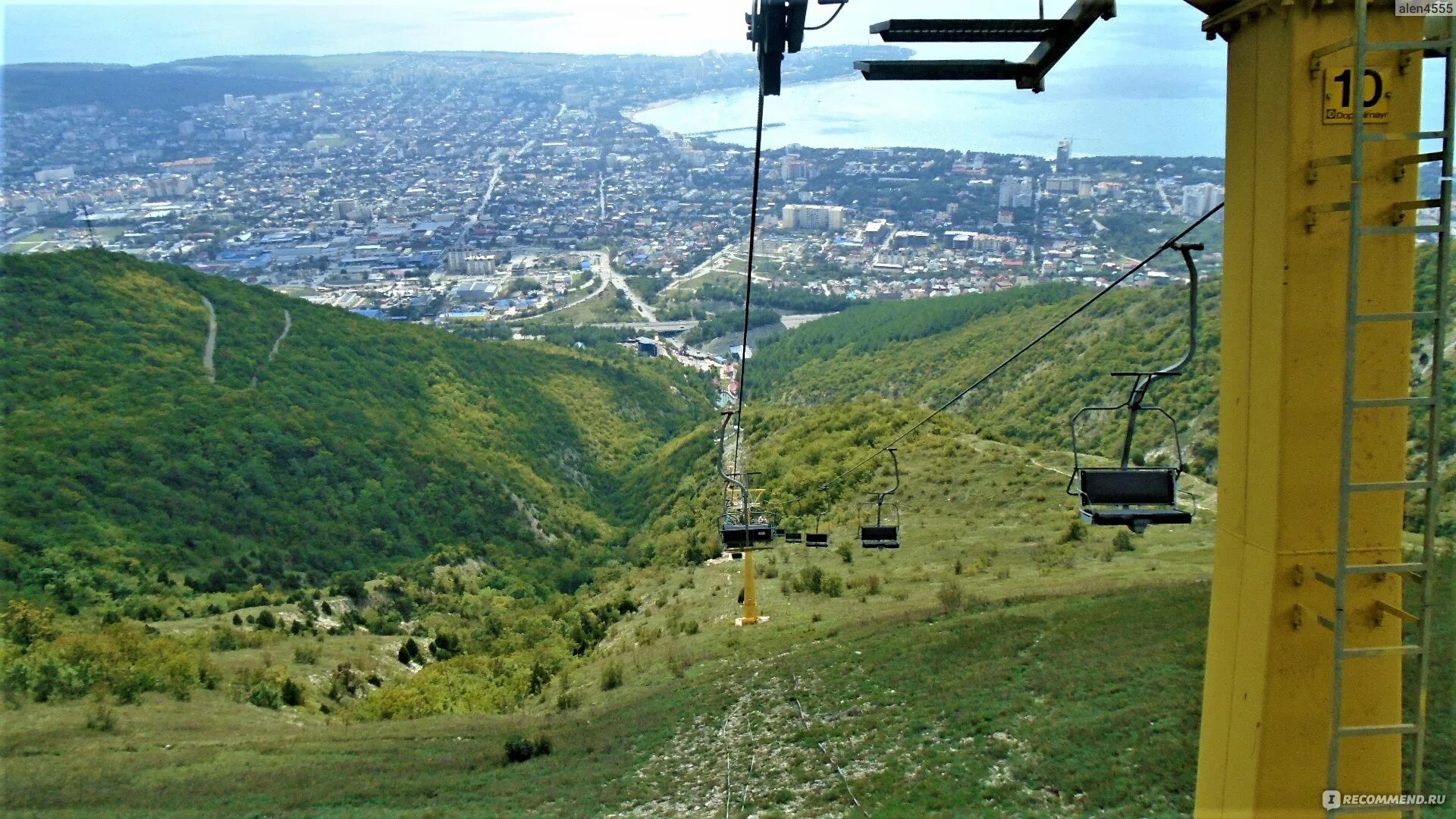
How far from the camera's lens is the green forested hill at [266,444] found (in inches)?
1036

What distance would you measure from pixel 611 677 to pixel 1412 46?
14.0 m

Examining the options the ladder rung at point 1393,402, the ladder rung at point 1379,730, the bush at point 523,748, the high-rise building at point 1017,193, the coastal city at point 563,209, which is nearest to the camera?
the ladder rung at point 1393,402

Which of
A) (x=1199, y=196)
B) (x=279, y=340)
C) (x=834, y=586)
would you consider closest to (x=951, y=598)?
(x=834, y=586)

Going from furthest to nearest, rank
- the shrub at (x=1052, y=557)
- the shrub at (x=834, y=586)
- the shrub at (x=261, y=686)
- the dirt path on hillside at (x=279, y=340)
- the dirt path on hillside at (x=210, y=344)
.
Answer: the dirt path on hillside at (x=279, y=340) < the dirt path on hillside at (x=210, y=344) < the shrub at (x=834, y=586) < the shrub at (x=1052, y=557) < the shrub at (x=261, y=686)

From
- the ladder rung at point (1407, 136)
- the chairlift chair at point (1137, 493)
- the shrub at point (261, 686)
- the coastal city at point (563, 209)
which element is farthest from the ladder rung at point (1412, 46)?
the coastal city at point (563, 209)

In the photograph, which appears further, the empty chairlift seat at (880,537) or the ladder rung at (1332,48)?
the empty chairlift seat at (880,537)

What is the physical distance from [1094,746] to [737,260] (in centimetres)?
8686

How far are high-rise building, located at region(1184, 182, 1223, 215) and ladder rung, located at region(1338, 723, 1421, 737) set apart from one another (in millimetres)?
53283

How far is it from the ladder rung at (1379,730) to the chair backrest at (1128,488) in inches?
51.3

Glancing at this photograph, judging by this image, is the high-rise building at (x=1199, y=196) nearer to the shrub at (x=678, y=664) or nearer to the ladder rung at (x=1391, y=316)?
the shrub at (x=678, y=664)

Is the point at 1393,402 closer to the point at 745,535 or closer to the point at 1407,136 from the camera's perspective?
the point at 1407,136

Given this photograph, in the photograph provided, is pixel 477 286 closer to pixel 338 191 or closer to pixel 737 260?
pixel 737 260

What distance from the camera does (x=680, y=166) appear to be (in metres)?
129

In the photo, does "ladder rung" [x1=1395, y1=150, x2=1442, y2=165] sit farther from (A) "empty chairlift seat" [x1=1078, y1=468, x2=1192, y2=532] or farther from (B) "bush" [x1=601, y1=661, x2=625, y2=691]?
(B) "bush" [x1=601, y1=661, x2=625, y2=691]
